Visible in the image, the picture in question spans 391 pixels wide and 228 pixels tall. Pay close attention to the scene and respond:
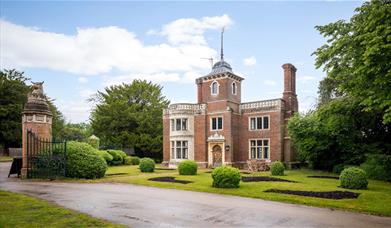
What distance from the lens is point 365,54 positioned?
937cm

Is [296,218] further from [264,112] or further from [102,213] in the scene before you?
[264,112]

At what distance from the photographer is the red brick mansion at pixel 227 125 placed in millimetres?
27953

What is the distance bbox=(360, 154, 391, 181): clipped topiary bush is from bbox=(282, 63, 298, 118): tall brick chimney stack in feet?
30.1

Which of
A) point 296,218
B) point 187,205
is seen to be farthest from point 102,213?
point 296,218

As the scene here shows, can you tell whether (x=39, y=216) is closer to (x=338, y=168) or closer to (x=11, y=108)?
(x=338, y=168)

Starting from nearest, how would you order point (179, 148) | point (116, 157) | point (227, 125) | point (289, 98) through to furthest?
1. point (289, 98)
2. point (227, 125)
3. point (179, 148)
4. point (116, 157)

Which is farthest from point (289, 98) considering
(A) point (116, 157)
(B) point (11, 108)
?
(B) point (11, 108)

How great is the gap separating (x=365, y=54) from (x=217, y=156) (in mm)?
21455

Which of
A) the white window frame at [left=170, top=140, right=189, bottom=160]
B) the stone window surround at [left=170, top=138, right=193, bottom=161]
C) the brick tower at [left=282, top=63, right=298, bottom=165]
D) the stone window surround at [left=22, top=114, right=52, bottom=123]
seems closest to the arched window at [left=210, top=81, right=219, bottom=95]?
the stone window surround at [left=170, top=138, right=193, bottom=161]

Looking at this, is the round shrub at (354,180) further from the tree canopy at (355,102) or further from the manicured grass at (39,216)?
the manicured grass at (39,216)

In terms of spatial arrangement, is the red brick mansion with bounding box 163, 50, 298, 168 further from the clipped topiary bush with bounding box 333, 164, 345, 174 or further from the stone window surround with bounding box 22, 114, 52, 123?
the stone window surround with bounding box 22, 114, 52, 123

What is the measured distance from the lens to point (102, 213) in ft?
27.9

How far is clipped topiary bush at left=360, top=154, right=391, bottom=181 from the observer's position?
18766 mm

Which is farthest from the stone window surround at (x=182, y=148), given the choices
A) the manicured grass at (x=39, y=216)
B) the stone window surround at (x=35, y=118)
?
the manicured grass at (x=39, y=216)
